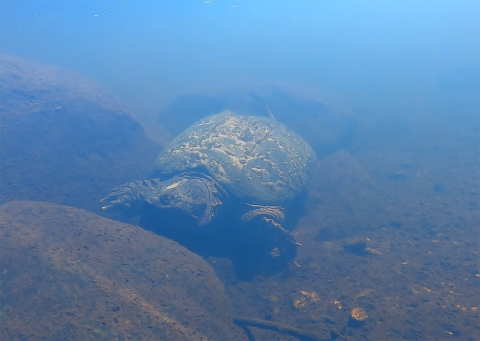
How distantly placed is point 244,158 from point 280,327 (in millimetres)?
3138

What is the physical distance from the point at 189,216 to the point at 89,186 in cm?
244

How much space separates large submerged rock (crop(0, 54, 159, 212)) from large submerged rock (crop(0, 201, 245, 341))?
4.72 ft

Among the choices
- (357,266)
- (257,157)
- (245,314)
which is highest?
(257,157)

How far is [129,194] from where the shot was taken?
5758mm

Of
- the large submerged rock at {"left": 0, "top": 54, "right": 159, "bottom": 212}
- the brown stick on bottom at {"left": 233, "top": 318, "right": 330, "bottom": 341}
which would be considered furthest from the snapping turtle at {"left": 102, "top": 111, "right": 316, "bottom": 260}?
the brown stick on bottom at {"left": 233, "top": 318, "right": 330, "bottom": 341}

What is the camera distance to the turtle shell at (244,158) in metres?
5.86

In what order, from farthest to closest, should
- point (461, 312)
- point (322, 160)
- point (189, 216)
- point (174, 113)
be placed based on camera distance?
point (174, 113), point (322, 160), point (189, 216), point (461, 312)

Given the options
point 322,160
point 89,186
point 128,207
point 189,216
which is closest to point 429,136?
point 322,160

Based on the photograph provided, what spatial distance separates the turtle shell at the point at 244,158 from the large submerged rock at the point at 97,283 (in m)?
1.78

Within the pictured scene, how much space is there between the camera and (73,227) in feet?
13.8

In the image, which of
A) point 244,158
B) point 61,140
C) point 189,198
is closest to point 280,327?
point 189,198

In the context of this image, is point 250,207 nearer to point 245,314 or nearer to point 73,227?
point 245,314

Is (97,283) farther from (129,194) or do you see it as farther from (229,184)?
(229,184)

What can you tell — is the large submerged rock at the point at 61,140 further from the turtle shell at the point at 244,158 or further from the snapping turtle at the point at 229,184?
the turtle shell at the point at 244,158
